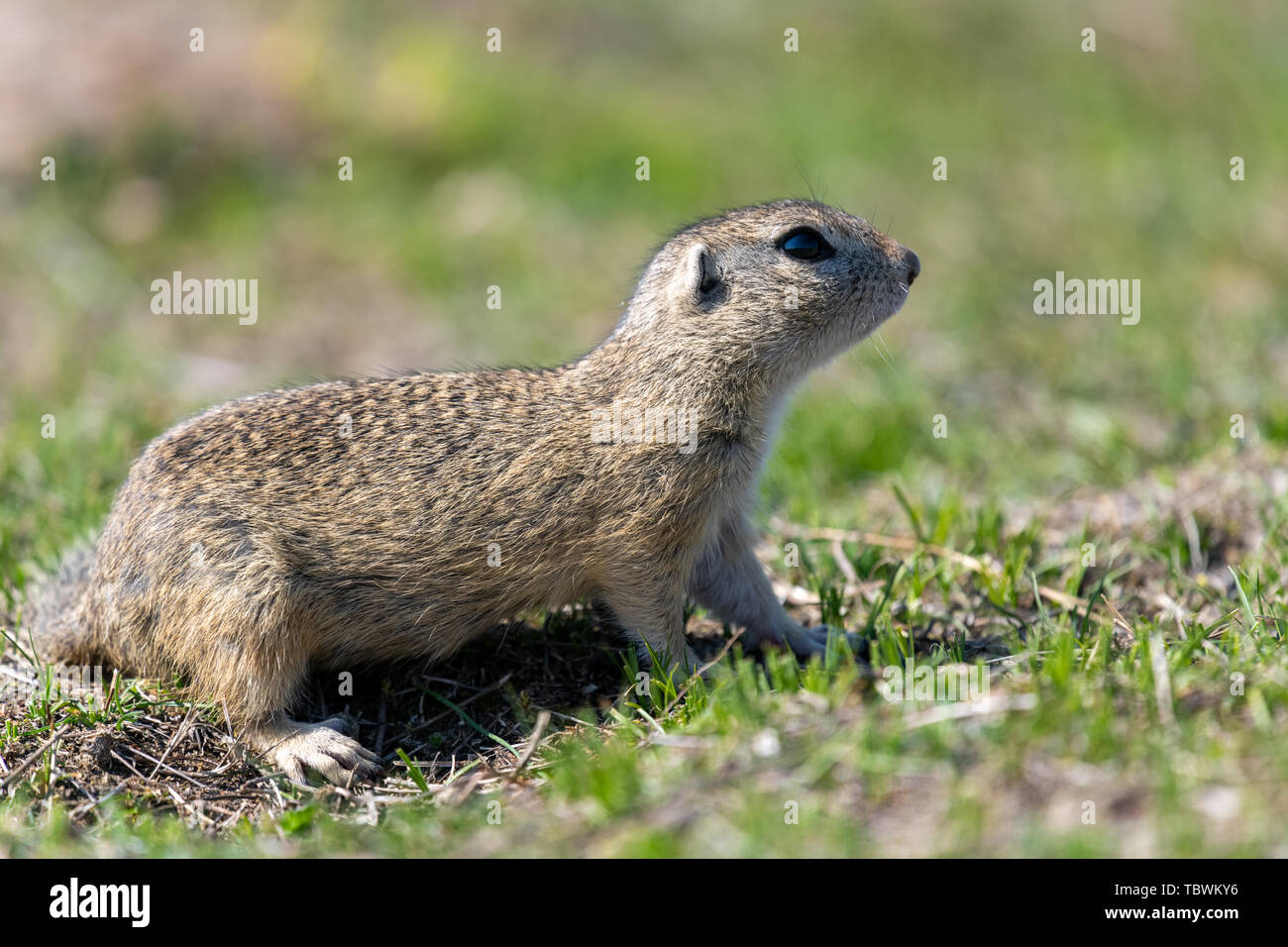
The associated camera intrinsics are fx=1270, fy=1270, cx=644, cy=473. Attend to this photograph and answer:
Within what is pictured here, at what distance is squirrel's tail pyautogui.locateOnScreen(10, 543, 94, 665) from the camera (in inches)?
233

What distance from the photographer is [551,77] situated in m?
15.3

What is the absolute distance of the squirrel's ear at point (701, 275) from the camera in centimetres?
588

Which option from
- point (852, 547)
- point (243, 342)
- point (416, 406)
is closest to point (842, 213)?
point (852, 547)

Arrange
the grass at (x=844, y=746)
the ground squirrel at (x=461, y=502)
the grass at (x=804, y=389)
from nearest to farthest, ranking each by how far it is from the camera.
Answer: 1. the grass at (x=844, y=746)
2. the grass at (x=804, y=389)
3. the ground squirrel at (x=461, y=502)

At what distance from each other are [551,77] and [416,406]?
10454 millimetres

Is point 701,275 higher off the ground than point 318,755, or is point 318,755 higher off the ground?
point 701,275

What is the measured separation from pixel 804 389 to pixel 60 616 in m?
4.28

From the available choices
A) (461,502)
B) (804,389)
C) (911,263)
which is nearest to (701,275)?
(911,263)

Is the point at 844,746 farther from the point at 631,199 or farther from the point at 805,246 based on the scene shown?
the point at 631,199

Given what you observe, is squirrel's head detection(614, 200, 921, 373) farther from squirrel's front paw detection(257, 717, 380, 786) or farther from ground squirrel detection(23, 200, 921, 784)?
squirrel's front paw detection(257, 717, 380, 786)

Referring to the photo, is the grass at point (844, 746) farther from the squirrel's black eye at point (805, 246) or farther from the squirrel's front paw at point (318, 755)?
the squirrel's black eye at point (805, 246)

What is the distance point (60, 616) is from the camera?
6.09m

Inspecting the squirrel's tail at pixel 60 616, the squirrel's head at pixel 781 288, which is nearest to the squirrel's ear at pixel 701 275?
the squirrel's head at pixel 781 288

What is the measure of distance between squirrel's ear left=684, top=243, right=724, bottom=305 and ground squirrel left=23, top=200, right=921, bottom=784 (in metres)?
0.01
